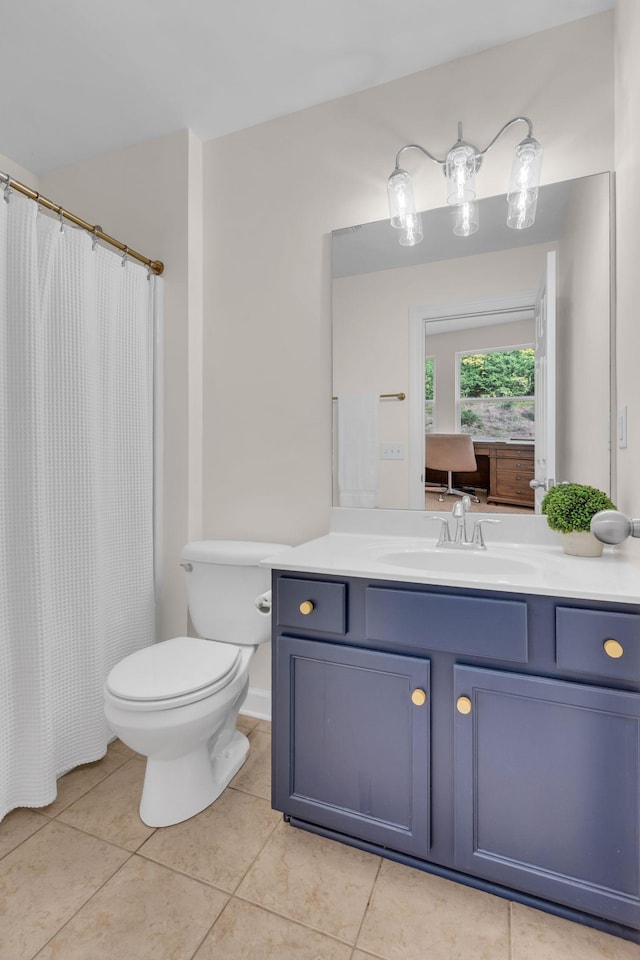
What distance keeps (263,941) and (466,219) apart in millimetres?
2144

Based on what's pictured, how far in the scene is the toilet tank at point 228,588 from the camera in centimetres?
179

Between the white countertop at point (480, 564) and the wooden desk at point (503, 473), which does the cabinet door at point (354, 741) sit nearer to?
the white countertop at point (480, 564)

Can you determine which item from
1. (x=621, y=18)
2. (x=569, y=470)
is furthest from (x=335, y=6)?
(x=569, y=470)

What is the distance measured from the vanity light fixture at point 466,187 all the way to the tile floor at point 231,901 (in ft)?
6.47

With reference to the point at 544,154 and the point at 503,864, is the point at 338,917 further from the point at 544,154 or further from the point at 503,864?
the point at 544,154

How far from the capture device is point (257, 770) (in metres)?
1.72

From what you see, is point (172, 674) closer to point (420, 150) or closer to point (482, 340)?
point (482, 340)

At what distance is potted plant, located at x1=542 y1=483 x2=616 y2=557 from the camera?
4.62 feet

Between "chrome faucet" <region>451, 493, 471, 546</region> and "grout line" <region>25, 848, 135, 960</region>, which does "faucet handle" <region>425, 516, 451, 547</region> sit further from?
"grout line" <region>25, 848, 135, 960</region>

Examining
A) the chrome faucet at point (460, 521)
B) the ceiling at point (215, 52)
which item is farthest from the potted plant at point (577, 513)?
the ceiling at point (215, 52)

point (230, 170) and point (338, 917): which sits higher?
point (230, 170)

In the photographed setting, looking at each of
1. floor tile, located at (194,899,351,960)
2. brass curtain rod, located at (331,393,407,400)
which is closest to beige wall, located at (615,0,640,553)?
brass curtain rod, located at (331,393,407,400)

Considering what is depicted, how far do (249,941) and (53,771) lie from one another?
2.69 feet

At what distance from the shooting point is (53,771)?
1525mm
